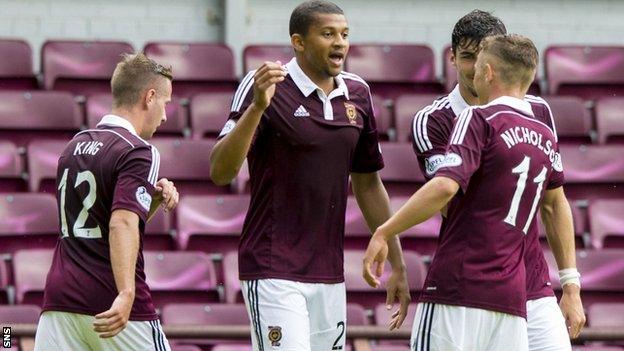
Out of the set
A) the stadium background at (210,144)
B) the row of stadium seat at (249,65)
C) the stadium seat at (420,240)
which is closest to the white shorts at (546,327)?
the stadium background at (210,144)

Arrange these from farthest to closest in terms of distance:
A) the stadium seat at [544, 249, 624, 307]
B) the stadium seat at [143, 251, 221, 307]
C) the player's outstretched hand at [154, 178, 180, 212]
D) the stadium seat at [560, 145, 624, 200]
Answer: the stadium seat at [560, 145, 624, 200], the stadium seat at [544, 249, 624, 307], the stadium seat at [143, 251, 221, 307], the player's outstretched hand at [154, 178, 180, 212]

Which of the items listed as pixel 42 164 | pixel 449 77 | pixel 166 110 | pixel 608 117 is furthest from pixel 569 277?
pixel 449 77

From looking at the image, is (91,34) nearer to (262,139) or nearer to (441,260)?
(262,139)

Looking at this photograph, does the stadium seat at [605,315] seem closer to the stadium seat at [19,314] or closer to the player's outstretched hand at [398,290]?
the player's outstretched hand at [398,290]

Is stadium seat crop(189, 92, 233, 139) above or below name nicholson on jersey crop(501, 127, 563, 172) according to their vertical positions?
below

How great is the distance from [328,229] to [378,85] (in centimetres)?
533

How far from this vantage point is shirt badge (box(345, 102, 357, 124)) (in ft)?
20.7

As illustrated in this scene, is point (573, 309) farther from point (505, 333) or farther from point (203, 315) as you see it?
point (203, 315)

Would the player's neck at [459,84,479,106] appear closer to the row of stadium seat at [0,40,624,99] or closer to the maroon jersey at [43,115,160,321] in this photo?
the maroon jersey at [43,115,160,321]

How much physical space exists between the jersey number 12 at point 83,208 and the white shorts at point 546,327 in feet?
5.80

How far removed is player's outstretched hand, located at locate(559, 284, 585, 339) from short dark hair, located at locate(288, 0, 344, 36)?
149cm

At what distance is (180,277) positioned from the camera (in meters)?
9.26

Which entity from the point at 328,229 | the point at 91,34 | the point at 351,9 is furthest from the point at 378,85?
the point at 328,229

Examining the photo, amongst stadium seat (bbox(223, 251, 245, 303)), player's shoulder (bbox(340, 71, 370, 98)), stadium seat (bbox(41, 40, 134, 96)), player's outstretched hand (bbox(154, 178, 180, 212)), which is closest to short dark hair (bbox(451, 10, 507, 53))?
player's shoulder (bbox(340, 71, 370, 98))
